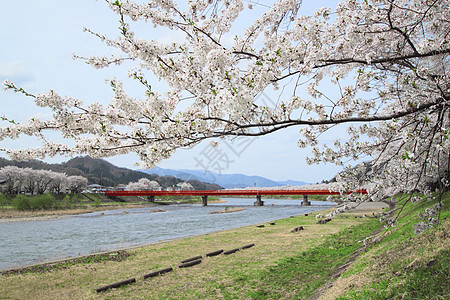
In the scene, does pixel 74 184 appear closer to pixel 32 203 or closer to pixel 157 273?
pixel 32 203

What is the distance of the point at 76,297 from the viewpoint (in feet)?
24.3

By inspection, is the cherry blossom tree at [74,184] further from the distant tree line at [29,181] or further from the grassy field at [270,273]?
the grassy field at [270,273]

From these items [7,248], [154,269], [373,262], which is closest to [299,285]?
[373,262]

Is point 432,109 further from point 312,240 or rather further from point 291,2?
point 312,240

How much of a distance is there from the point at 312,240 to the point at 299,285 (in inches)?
268

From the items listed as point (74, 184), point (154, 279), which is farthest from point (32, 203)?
point (154, 279)

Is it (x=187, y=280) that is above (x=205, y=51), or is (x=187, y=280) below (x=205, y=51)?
below

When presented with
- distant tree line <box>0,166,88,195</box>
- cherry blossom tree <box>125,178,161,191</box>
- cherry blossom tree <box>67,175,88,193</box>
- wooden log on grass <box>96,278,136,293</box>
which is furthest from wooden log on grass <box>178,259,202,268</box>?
cherry blossom tree <box>125,178,161,191</box>

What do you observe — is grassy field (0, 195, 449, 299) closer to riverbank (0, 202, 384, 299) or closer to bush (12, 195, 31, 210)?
riverbank (0, 202, 384, 299)

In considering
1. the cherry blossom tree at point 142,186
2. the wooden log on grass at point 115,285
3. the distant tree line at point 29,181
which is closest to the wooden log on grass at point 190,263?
the wooden log on grass at point 115,285

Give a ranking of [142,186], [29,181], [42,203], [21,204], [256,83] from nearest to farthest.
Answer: [256,83]
[21,204]
[42,203]
[29,181]
[142,186]

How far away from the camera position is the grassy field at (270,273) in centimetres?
507

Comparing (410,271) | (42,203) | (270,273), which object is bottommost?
(42,203)

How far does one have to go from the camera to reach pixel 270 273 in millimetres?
8461
